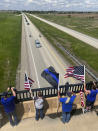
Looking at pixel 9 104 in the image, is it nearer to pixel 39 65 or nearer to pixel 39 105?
pixel 39 105

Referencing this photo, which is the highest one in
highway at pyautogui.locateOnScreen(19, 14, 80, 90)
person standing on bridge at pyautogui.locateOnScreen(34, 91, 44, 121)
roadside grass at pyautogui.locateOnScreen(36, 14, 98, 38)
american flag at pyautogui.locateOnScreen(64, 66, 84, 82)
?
roadside grass at pyautogui.locateOnScreen(36, 14, 98, 38)

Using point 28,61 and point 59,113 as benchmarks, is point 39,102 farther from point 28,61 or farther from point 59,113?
point 28,61

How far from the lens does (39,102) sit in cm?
657

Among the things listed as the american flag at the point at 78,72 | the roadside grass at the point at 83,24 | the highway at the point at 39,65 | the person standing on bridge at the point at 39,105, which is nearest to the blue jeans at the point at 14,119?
the person standing on bridge at the point at 39,105

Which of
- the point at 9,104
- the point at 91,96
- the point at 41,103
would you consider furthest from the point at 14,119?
the point at 91,96

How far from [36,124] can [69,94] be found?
271cm

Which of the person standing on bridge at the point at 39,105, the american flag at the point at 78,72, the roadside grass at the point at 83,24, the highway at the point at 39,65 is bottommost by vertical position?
the highway at the point at 39,65

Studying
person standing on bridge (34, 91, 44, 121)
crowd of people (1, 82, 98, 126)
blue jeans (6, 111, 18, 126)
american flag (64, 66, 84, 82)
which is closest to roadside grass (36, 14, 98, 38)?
american flag (64, 66, 84, 82)

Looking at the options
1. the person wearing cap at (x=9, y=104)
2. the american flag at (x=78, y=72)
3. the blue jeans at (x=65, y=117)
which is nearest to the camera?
the person wearing cap at (x=9, y=104)

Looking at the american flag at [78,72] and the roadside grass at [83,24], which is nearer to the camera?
the american flag at [78,72]

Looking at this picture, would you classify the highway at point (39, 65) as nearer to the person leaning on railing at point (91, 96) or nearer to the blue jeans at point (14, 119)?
the blue jeans at point (14, 119)

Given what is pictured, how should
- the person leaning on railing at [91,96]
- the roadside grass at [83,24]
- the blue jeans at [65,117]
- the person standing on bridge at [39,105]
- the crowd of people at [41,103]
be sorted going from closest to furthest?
the crowd of people at [41,103] < the person standing on bridge at [39,105] < the person leaning on railing at [91,96] < the blue jeans at [65,117] < the roadside grass at [83,24]

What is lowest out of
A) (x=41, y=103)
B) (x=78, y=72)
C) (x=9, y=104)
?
(x=41, y=103)

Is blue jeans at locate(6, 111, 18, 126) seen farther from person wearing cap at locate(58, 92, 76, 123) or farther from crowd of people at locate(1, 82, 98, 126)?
person wearing cap at locate(58, 92, 76, 123)
